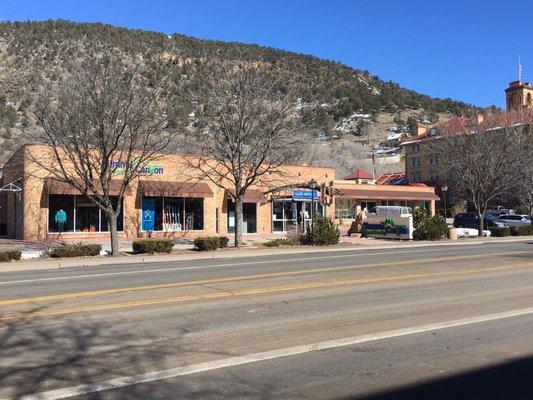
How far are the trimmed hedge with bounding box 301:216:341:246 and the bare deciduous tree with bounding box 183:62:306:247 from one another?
3.56 metres

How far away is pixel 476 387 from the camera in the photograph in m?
5.35

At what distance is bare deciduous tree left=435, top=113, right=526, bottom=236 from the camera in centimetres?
3741

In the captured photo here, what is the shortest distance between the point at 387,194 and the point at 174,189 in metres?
23.8

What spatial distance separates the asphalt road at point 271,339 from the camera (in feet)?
17.6

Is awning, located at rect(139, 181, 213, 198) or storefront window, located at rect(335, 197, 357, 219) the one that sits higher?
awning, located at rect(139, 181, 213, 198)

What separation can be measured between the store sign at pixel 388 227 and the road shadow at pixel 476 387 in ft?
94.2

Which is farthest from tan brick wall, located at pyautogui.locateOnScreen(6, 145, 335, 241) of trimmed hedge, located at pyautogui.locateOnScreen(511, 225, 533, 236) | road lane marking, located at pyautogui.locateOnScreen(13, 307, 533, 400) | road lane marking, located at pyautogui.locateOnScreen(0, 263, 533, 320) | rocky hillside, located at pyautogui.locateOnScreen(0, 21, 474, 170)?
road lane marking, located at pyautogui.locateOnScreen(13, 307, 533, 400)

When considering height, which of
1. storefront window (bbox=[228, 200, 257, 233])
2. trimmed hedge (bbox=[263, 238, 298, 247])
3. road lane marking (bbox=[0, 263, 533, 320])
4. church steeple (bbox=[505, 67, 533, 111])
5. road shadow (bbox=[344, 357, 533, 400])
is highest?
church steeple (bbox=[505, 67, 533, 111])

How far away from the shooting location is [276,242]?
93.4 ft

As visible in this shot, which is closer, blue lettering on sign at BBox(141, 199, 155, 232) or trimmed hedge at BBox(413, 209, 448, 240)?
trimmed hedge at BBox(413, 209, 448, 240)

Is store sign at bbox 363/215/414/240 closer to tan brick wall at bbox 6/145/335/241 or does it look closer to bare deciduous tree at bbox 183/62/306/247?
tan brick wall at bbox 6/145/335/241

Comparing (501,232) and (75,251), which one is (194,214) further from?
(501,232)

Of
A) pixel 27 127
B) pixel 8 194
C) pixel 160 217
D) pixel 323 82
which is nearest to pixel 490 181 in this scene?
pixel 323 82

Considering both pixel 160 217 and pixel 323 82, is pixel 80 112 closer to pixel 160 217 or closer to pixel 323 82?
pixel 160 217
